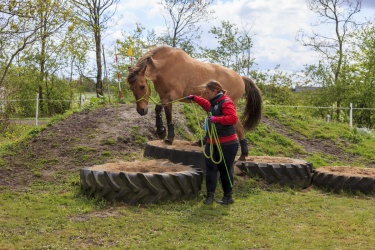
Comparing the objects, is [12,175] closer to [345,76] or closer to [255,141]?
[255,141]

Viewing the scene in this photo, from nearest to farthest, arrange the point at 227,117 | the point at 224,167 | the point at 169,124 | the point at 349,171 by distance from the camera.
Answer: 1. the point at 227,117
2. the point at 224,167
3. the point at 169,124
4. the point at 349,171

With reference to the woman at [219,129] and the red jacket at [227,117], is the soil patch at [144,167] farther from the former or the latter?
the red jacket at [227,117]

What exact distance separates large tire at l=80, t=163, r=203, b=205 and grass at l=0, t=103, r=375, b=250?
12 cm

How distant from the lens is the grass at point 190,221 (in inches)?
188

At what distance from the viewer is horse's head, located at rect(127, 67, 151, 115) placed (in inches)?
271

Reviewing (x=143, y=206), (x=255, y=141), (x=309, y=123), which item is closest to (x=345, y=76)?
(x=309, y=123)

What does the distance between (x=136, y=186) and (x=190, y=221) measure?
3.11ft

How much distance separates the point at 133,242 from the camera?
→ 4734 mm

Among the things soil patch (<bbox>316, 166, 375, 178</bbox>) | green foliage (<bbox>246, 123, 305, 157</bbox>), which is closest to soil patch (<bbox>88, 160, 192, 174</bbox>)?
soil patch (<bbox>316, 166, 375, 178</bbox>)

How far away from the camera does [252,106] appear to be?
8641 mm

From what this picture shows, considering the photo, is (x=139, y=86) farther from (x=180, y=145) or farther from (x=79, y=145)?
(x=79, y=145)

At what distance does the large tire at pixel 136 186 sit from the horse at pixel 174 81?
3.85 feet

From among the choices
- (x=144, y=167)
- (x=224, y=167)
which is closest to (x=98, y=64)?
(x=144, y=167)

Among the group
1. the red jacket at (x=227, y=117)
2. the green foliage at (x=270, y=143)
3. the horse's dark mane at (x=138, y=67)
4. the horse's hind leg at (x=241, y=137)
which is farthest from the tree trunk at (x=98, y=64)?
the red jacket at (x=227, y=117)
